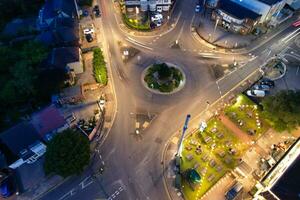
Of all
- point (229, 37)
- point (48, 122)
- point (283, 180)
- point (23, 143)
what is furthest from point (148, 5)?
point (283, 180)

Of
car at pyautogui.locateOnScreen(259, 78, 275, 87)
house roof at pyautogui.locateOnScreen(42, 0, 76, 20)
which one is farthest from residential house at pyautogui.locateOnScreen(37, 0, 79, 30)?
car at pyautogui.locateOnScreen(259, 78, 275, 87)

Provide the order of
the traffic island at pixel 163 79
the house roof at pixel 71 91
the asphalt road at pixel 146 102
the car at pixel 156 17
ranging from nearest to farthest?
the asphalt road at pixel 146 102
the house roof at pixel 71 91
the traffic island at pixel 163 79
the car at pixel 156 17

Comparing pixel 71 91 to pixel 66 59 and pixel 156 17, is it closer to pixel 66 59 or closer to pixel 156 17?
pixel 66 59

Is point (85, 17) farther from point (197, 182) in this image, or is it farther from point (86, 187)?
point (197, 182)

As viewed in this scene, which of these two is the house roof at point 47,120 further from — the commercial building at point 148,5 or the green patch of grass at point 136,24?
the commercial building at point 148,5

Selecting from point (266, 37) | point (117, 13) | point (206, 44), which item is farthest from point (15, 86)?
point (266, 37)

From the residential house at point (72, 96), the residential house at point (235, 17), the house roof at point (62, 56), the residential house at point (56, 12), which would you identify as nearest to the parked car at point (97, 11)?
the residential house at point (56, 12)

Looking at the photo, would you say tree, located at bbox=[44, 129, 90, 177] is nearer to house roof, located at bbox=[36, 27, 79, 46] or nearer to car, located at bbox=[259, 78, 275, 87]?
house roof, located at bbox=[36, 27, 79, 46]
